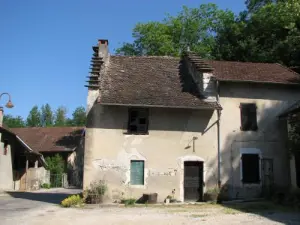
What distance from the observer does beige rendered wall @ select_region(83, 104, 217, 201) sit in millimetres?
17203

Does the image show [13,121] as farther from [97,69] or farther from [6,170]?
[97,69]

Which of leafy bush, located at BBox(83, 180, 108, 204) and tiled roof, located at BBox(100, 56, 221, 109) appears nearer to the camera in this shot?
leafy bush, located at BBox(83, 180, 108, 204)

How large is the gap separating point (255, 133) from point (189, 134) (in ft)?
12.6

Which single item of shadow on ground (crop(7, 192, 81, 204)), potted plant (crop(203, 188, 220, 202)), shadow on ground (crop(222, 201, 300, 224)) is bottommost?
shadow on ground (crop(7, 192, 81, 204))

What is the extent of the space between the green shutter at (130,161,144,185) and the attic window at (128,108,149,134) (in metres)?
1.71

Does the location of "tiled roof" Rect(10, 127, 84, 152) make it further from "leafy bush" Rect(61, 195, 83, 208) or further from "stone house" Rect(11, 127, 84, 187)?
"leafy bush" Rect(61, 195, 83, 208)

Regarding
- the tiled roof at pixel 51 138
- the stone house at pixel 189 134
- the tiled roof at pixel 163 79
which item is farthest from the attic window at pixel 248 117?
the tiled roof at pixel 51 138

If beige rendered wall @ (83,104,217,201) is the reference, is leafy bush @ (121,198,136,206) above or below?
below

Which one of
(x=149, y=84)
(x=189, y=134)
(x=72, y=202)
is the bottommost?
(x=72, y=202)

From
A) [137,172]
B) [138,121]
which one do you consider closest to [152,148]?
[137,172]

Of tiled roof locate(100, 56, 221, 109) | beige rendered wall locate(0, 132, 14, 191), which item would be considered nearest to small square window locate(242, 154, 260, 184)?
tiled roof locate(100, 56, 221, 109)

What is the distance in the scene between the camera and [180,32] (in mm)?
40250

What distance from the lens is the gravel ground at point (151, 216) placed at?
11.6m

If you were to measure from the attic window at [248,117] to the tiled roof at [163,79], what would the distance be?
1.53 metres
